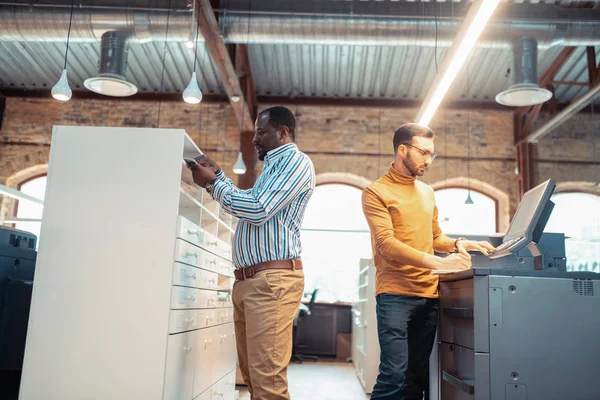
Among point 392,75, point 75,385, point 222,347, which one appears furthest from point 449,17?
point 75,385

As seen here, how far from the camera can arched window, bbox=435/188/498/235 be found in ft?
35.3

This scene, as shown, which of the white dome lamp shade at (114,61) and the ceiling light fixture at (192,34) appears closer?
the ceiling light fixture at (192,34)

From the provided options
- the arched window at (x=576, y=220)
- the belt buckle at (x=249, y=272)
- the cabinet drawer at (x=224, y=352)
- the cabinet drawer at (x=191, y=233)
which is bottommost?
the cabinet drawer at (x=224, y=352)

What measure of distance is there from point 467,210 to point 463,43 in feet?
20.8

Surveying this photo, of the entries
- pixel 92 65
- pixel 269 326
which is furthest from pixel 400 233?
pixel 92 65

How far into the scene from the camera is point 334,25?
682cm

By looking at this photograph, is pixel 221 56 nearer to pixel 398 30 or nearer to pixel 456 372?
pixel 398 30

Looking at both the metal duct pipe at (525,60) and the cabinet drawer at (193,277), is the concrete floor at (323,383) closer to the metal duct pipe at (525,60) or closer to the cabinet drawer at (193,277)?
the cabinet drawer at (193,277)

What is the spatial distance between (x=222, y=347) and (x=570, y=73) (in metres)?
7.80

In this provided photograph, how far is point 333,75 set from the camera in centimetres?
1005

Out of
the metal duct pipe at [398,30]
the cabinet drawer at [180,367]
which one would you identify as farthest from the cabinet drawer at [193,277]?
the metal duct pipe at [398,30]

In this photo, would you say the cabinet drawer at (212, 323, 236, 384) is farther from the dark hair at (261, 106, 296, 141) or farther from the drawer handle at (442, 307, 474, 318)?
the dark hair at (261, 106, 296, 141)

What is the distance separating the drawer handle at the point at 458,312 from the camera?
2.44 metres

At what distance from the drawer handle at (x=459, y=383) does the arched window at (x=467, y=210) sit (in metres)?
8.21
